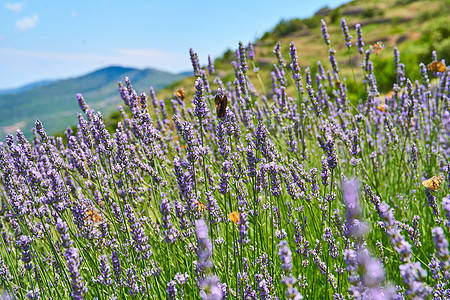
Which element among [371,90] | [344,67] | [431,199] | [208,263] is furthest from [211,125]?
[344,67]

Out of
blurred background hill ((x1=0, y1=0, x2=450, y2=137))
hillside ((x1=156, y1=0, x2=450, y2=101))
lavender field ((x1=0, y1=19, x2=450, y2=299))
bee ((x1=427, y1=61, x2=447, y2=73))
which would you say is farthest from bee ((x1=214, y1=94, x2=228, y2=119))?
hillside ((x1=156, y1=0, x2=450, y2=101))

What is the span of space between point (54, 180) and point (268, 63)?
23.4 meters

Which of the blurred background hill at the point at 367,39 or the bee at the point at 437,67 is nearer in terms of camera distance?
the bee at the point at 437,67

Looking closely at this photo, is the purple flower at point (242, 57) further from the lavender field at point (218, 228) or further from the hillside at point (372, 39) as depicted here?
the hillside at point (372, 39)

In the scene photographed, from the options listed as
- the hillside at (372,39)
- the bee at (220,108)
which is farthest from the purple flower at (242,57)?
the hillside at (372,39)

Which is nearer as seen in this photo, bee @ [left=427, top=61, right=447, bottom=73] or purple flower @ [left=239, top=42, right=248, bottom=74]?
purple flower @ [left=239, top=42, right=248, bottom=74]

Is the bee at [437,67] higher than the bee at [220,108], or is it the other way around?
the bee at [220,108]

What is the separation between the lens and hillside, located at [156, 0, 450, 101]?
39.7ft

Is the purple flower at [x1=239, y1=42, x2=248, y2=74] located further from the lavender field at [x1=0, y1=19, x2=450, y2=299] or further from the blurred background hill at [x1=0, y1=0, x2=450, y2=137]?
the blurred background hill at [x1=0, y1=0, x2=450, y2=137]

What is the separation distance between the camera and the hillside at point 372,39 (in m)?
12.1

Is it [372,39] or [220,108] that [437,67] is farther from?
[372,39]

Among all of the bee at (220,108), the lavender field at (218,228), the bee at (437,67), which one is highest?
the bee at (220,108)

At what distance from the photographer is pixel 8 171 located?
1.97m

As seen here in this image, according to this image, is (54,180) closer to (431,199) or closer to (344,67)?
(431,199)
